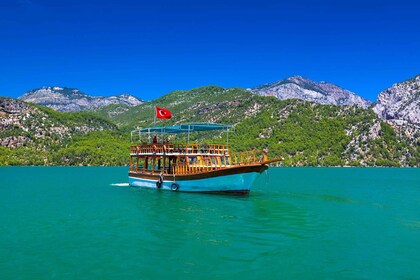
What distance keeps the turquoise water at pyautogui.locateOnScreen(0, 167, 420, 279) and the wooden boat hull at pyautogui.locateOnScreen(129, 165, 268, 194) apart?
4630mm

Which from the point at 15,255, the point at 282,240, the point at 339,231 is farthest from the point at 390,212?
the point at 15,255

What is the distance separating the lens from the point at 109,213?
3656 centimetres

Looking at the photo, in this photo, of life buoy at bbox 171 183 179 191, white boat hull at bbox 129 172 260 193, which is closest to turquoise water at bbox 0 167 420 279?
white boat hull at bbox 129 172 260 193

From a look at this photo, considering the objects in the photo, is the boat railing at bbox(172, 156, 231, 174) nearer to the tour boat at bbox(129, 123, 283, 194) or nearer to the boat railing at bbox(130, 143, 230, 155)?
the tour boat at bbox(129, 123, 283, 194)

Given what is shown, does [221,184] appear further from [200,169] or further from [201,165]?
[201,165]

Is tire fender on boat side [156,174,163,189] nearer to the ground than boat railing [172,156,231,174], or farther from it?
nearer to the ground

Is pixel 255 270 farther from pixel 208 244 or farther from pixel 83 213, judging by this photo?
pixel 83 213

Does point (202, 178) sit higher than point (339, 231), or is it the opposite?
point (202, 178)

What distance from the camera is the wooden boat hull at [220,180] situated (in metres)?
46.3

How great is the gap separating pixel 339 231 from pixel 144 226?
14436mm

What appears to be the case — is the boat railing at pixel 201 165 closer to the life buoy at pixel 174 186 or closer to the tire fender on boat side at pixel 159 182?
the life buoy at pixel 174 186

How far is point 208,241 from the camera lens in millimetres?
24891

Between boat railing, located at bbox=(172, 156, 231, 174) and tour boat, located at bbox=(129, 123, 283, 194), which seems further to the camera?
boat railing, located at bbox=(172, 156, 231, 174)

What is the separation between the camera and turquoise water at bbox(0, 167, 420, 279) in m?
19.3
